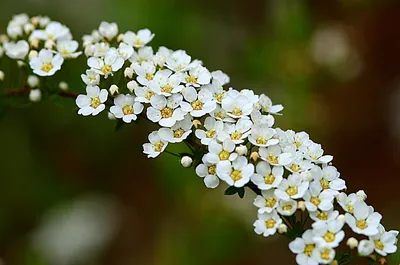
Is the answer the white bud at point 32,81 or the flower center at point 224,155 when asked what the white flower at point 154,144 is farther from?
the white bud at point 32,81

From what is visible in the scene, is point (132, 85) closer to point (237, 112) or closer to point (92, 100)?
point (92, 100)

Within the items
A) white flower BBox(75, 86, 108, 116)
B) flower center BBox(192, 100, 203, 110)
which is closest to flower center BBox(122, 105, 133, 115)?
white flower BBox(75, 86, 108, 116)

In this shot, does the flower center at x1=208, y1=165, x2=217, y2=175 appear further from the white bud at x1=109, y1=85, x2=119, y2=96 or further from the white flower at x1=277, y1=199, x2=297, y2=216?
the white bud at x1=109, y1=85, x2=119, y2=96

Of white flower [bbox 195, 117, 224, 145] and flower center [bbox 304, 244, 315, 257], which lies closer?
Result: flower center [bbox 304, 244, 315, 257]

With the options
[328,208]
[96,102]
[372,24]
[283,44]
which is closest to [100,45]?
[96,102]

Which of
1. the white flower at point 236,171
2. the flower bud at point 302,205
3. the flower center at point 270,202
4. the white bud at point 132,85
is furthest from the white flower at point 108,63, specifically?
the flower bud at point 302,205

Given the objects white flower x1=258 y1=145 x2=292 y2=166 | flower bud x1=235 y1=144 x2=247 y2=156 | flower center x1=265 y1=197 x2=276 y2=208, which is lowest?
flower center x1=265 y1=197 x2=276 y2=208
